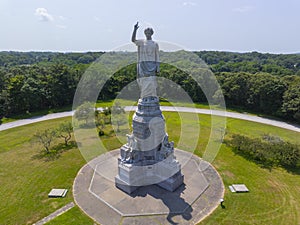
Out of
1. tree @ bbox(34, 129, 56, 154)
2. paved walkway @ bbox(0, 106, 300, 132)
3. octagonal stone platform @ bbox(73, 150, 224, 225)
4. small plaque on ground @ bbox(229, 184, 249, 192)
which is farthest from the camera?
paved walkway @ bbox(0, 106, 300, 132)

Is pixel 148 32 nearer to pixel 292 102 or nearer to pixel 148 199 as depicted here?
pixel 148 199

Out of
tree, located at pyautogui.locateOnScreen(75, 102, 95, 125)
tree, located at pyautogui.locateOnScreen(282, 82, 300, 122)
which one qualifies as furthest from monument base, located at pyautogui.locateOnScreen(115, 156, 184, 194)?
tree, located at pyautogui.locateOnScreen(282, 82, 300, 122)

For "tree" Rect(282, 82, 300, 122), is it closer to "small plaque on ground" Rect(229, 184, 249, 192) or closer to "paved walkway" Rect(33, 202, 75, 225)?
"small plaque on ground" Rect(229, 184, 249, 192)

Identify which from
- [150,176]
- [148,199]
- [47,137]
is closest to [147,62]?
[150,176]

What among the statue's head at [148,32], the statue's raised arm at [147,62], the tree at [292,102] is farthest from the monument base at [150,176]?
the tree at [292,102]

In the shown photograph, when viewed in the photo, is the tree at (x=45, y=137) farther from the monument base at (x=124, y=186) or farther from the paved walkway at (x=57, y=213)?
the monument base at (x=124, y=186)

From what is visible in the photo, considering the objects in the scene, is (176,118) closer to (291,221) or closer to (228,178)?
Result: (228,178)
